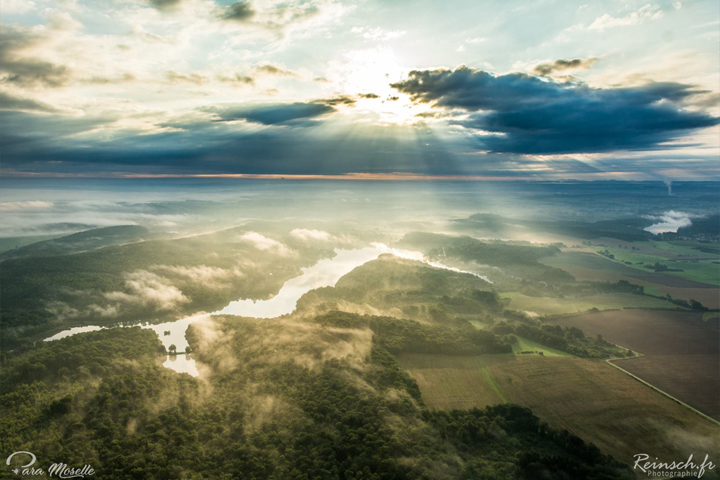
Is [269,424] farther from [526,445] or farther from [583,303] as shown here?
[583,303]

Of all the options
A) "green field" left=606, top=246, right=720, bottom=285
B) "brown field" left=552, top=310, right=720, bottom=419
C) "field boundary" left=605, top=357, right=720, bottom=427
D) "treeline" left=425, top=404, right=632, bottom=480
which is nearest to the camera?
"treeline" left=425, top=404, right=632, bottom=480

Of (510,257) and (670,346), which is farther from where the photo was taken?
(510,257)

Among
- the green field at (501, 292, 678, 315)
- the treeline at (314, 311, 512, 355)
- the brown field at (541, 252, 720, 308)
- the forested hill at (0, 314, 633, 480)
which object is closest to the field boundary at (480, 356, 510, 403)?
the treeline at (314, 311, 512, 355)

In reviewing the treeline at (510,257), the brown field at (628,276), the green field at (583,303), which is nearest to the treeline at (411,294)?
the green field at (583,303)

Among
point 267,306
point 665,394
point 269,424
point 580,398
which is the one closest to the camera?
point 269,424

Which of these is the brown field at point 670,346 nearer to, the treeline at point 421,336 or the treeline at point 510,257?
the treeline at point 421,336

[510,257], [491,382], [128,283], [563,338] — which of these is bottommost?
[491,382]

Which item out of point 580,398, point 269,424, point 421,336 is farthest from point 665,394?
point 269,424

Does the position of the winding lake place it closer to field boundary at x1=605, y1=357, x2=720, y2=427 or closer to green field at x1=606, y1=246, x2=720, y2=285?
green field at x1=606, y1=246, x2=720, y2=285
